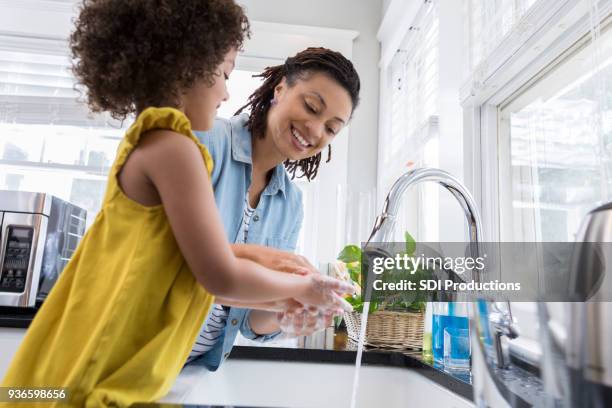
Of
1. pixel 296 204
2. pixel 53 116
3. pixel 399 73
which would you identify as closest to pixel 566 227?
pixel 296 204

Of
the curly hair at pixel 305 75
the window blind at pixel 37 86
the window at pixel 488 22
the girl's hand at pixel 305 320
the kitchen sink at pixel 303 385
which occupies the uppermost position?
the window blind at pixel 37 86

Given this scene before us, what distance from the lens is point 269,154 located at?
117 cm

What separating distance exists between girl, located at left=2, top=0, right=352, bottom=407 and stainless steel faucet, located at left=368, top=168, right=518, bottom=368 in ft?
0.44

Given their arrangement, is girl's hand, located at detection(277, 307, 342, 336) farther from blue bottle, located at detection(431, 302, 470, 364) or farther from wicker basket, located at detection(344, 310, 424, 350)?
wicker basket, located at detection(344, 310, 424, 350)

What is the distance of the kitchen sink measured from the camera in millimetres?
1251

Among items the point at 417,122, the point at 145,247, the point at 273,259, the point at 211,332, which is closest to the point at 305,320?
the point at 273,259

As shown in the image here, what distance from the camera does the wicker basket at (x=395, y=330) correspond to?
4.65 ft

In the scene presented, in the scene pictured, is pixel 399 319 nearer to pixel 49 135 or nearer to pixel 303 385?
pixel 303 385

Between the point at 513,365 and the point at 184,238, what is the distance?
1.23 ft

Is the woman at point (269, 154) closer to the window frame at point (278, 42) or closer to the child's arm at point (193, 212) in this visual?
the child's arm at point (193, 212)

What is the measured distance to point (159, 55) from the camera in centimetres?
61

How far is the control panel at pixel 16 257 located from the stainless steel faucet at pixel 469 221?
59.5 inches

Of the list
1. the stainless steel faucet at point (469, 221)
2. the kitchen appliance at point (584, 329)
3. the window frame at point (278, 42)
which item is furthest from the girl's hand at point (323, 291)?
the window frame at point (278, 42)

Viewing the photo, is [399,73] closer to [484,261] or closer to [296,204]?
[296,204]
